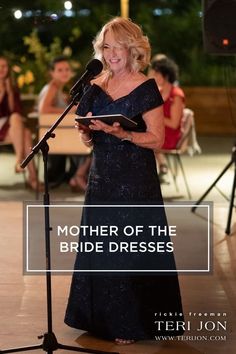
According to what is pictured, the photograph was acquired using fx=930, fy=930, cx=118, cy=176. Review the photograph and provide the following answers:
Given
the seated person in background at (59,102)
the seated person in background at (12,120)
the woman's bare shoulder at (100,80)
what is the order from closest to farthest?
1. the woman's bare shoulder at (100,80)
2. the seated person in background at (59,102)
3. the seated person in background at (12,120)

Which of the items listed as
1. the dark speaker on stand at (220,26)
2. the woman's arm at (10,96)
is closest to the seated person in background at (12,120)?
the woman's arm at (10,96)

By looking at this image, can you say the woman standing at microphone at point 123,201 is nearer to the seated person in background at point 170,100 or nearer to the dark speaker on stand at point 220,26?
the dark speaker on stand at point 220,26

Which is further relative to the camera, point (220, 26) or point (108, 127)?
point (220, 26)

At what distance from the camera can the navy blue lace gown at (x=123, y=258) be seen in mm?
4551

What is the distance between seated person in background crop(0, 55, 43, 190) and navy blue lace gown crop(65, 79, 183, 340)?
175 inches

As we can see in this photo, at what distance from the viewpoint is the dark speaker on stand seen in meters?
6.49

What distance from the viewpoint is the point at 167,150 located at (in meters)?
8.68

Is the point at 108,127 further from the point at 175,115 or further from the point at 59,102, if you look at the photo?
the point at 59,102

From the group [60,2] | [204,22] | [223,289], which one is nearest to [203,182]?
[204,22]

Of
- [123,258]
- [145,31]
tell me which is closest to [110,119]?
[123,258]

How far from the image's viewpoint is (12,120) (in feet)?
29.9

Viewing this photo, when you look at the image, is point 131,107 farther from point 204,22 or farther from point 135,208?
point 204,22

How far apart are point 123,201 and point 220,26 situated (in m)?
2.40

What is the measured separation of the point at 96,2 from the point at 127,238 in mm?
12583
